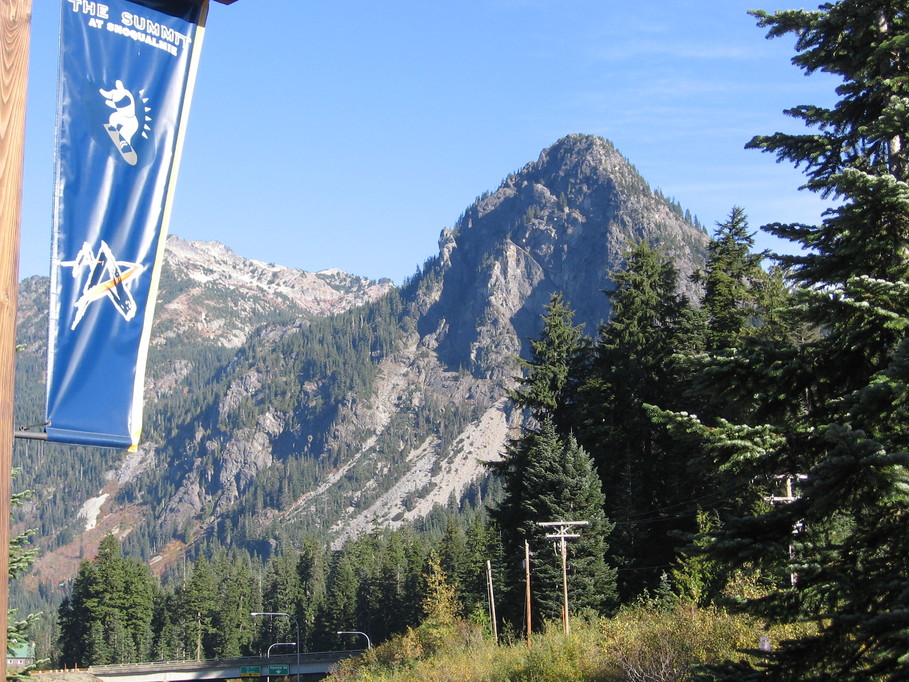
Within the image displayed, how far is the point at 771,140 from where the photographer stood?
11086 millimetres

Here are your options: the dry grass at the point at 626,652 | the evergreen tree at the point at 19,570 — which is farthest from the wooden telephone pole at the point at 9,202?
the dry grass at the point at 626,652

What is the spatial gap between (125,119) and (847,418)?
273 inches

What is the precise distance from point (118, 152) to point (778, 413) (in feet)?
24.8

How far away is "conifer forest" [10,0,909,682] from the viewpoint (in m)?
8.48

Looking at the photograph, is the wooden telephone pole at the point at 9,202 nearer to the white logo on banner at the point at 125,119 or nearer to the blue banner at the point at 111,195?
the blue banner at the point at 111,195

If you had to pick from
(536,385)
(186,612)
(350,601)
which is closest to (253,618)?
(186,612)

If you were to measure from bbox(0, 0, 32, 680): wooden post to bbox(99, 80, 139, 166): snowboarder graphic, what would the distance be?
796mm

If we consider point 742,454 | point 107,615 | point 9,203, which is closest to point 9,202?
point 9,203

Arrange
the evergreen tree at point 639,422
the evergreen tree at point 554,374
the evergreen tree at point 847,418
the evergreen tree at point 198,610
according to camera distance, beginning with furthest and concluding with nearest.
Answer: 1. the evergreen tree at point 198,610
2. the evergreen tree at point 554,374
3. the evergreen tree at point 639,422
4. the evergreen tree at point 847,418

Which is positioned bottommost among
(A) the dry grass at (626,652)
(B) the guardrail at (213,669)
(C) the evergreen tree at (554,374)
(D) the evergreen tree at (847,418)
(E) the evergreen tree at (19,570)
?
(B) the guardrail at (213,669)

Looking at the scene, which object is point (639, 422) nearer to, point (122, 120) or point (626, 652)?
point (626, 652)

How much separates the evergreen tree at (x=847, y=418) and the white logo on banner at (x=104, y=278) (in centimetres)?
548

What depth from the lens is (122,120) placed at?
5.34 m

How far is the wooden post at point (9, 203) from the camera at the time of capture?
420 centimetres
